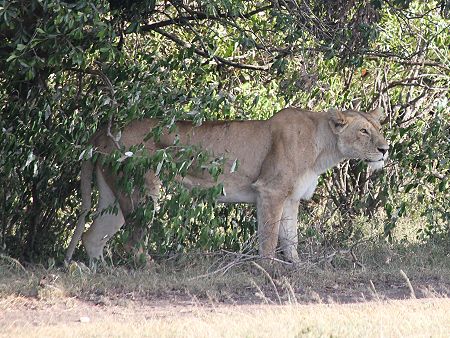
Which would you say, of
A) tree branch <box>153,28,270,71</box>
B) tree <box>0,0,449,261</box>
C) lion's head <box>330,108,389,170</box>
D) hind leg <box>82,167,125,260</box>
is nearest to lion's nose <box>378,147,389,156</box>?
lion's head <box>330,108,389,170</box>

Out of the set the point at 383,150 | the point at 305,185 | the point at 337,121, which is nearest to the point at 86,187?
the point at 305,185

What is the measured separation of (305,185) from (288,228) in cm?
49

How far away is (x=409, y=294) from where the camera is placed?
26.1 ft

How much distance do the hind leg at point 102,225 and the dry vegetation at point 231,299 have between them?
0.67 m

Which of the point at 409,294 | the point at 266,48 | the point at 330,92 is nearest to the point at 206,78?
the point at 266,48

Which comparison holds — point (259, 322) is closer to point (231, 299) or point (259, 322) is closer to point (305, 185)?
point (231, 299)

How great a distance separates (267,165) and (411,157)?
1.65 meters

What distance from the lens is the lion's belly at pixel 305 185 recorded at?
952 cm

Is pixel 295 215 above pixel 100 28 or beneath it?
beneath

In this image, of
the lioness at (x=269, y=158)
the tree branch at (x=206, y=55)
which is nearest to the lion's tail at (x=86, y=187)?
the lioness at (x=269, y=158)

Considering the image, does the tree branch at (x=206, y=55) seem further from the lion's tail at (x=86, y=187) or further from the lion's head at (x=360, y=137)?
the lion's tail at (x=86, y=187)

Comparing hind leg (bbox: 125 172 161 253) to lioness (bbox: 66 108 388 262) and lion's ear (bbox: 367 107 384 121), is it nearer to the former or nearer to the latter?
lioness (bbox: 66 108 388 262)

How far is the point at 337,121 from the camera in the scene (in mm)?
9664

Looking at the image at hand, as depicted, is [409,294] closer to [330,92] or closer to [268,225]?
[268,225]
